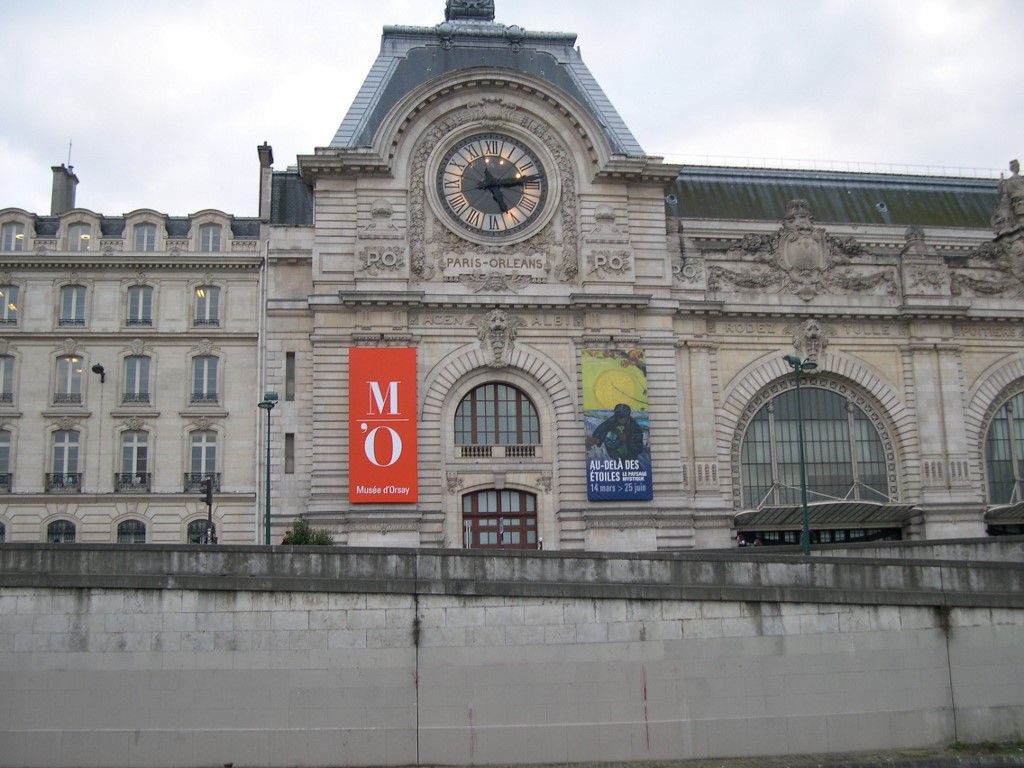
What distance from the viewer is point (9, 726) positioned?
89.4ft

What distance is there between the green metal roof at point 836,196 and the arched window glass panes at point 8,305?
2713 centimetres

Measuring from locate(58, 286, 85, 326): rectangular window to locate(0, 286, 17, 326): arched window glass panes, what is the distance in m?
1.67

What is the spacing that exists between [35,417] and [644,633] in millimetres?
27386

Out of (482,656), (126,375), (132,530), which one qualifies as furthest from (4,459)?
(482,656)

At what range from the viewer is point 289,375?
4694 cm

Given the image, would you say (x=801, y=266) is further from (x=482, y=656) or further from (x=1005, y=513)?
(x=482, y=656)

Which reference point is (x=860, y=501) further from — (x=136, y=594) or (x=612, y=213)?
(x=136, y=594)

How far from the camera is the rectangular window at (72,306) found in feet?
155

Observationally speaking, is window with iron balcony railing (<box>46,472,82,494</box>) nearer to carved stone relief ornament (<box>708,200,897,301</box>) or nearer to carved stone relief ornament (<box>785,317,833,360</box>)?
carved stone relief ornament (<box>708,200,897,301</box>)

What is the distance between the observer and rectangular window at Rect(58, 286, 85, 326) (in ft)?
155

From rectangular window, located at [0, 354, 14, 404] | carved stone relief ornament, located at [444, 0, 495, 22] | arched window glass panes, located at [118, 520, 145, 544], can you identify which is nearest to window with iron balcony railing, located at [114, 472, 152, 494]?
arched window glass panes, located at [118, 520, 145, 544]

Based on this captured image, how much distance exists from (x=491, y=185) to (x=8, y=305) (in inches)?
732

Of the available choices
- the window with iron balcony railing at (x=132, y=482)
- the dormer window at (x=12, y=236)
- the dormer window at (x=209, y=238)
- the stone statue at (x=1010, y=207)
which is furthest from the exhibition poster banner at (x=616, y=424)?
the dormer window at (x=12, y=236)

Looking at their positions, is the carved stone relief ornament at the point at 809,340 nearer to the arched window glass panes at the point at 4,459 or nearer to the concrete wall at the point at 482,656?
the concrete wall at the point at 482,656
